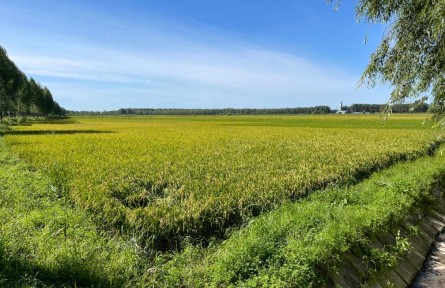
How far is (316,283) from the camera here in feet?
17.3

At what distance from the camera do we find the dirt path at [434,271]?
22.2ft

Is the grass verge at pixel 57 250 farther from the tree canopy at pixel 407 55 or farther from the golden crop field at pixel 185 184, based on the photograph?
the tree canopy at pixel 407 55

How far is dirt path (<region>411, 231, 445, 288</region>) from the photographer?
6754 mm

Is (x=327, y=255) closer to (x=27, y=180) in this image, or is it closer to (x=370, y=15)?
(x=370, y=15)

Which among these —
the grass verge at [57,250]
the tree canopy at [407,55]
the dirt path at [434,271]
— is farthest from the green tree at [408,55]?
the grass verge at [57,250]

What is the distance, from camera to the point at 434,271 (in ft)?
23.9

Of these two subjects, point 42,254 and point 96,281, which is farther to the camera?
point 42,254

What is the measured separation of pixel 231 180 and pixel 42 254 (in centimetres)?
654

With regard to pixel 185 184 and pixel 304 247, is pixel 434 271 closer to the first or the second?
pixel 304 247

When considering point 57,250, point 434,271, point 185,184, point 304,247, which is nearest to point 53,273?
point 57,250

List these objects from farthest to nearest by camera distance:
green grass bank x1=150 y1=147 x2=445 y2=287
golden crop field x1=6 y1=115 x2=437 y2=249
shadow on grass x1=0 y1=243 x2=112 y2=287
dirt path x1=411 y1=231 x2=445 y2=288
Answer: golden crop field x1=6 y1=115 x2=437 y2=249 → dirt path x1=411 y1=231 x2=445 y2=288 → green grass bank x1=150 y1=147 x2=445 y2=287 → shadow on grass x1=0 y1=243 x2=112 y2=287

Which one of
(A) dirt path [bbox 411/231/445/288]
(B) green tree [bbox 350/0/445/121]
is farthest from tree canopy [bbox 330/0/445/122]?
(A) dirt path [bbox 411/231/445/288]

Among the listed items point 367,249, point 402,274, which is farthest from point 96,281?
point 402,274

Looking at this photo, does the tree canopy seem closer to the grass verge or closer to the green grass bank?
the green grass bank
